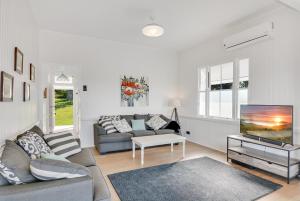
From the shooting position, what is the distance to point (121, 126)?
4363mm

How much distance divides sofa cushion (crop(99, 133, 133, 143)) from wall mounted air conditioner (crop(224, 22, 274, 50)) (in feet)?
10.2

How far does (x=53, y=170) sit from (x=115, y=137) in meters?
2.71

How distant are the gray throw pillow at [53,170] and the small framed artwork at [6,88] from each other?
2.90 ft

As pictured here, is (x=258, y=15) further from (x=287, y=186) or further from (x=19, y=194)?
(x=19, y=194)

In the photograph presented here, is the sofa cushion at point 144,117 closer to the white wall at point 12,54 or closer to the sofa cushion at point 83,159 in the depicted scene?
the sofa cushion at point 83,159

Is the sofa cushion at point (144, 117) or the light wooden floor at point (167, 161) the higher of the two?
the sofa cushion at point (144, 117)

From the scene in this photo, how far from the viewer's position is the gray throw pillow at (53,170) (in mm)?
1332

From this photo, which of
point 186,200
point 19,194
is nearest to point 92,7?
point 19,194

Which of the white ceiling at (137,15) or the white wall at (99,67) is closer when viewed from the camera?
the white ceiling at (137,15)

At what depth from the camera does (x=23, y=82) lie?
264 cm

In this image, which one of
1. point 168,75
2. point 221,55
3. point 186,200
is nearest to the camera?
point 186,200

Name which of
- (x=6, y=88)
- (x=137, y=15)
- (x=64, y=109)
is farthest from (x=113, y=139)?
(x=137, y=15)

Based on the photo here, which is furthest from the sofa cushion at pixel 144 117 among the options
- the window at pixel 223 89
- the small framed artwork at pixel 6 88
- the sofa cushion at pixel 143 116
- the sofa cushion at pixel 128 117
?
the small framed artwork at pixel 6 88

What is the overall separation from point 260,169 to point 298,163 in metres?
0.56
